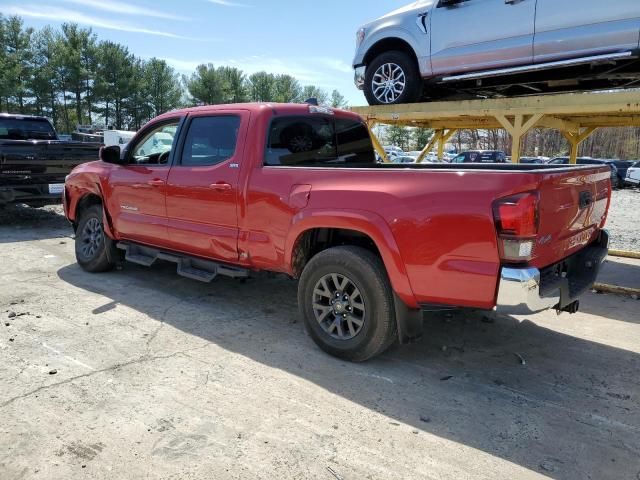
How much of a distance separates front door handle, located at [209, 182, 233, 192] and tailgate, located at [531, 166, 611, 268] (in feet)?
8.22

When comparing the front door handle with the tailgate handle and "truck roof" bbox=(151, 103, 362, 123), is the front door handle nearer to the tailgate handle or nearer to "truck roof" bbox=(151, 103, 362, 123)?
"truck roof" bbox=(151, 103, 362, 123)

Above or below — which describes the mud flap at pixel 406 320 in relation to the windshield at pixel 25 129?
below

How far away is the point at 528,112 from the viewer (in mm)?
5582

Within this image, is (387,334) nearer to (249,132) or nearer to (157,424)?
(157,424)

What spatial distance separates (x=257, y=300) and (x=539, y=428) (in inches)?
120

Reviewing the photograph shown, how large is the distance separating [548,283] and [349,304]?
1.36 metres

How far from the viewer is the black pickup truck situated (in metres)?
8.41

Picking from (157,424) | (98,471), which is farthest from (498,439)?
(98,471)

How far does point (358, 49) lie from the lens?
284 inches

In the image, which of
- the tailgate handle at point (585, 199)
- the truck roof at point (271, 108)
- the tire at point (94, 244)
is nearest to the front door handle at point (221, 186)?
the truck roof at point (271, 108)

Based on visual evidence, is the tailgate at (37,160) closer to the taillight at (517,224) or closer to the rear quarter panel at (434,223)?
the rear quarter panel at (434,223)

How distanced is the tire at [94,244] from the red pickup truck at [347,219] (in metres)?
0.30

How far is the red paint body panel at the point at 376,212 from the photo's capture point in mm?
2996

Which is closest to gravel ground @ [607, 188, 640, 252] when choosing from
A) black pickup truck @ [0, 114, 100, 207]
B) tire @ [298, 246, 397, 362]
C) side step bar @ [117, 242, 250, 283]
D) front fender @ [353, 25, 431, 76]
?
front fender @ [353, 25, 431, 76]
